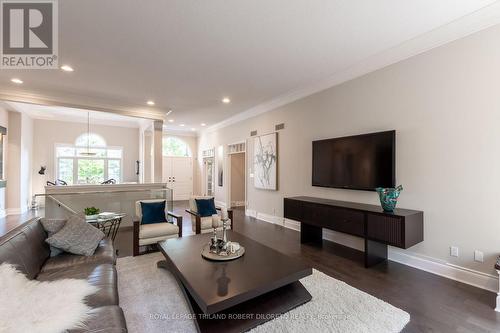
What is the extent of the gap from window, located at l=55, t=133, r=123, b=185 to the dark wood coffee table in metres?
8.01

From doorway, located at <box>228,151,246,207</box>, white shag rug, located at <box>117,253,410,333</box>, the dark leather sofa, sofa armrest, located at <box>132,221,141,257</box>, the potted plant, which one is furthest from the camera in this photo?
doorway, located at <box>228,151,246,207</box>

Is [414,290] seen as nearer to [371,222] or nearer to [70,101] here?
[371,222]

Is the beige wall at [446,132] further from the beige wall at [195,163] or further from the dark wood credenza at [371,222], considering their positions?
the beige wall at [195,163]

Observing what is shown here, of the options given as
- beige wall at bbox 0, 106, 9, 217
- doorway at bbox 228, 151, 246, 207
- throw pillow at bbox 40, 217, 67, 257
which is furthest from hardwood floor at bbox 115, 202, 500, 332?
beige wall at bbox 0, 106, 9, 217

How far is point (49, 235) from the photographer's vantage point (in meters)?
2.56

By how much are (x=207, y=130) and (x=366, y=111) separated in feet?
21.9

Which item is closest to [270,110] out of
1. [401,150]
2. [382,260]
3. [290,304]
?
[401,150]

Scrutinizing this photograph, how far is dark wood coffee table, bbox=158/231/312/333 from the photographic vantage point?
1782mm

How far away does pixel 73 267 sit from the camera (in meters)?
2.18

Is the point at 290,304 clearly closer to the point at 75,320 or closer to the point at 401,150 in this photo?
the point at 75,320

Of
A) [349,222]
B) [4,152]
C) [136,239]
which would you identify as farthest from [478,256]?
[4,152]

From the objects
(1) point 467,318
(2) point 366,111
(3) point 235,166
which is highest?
(2) point 366,111

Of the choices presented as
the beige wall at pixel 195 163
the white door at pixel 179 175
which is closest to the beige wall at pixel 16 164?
the white door at pixel 179 175

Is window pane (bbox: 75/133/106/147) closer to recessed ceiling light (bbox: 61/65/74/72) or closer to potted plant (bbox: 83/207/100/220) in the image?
recessed ceiling light (bbox: 61/65/74/72)
